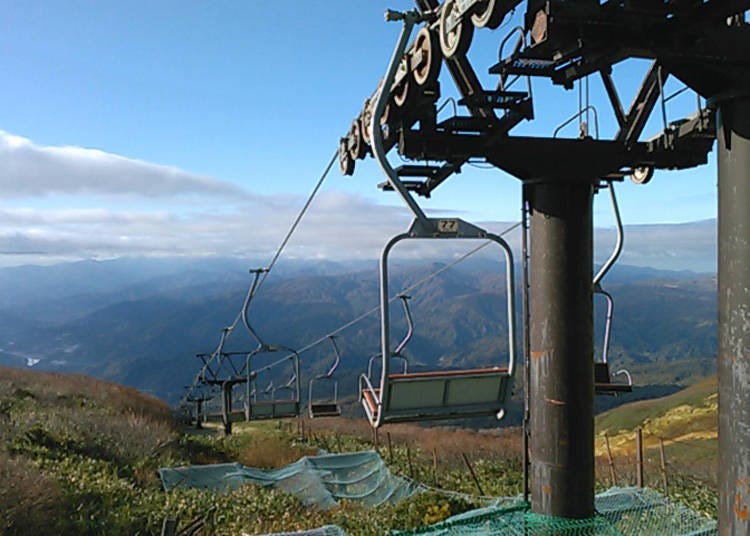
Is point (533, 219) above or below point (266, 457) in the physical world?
above

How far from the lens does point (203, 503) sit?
1012 cm

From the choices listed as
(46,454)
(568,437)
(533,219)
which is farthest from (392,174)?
(46,454)

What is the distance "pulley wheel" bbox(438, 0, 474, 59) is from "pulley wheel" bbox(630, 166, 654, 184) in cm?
334

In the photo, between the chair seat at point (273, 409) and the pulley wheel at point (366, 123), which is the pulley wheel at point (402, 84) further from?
the chair seat at point (273, 409)

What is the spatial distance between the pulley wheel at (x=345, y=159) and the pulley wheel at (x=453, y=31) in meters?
3.31

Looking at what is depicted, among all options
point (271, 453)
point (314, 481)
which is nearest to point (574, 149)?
point (314, 481)

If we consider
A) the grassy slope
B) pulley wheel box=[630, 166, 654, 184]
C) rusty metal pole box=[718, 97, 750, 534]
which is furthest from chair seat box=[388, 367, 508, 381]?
the grassy slope

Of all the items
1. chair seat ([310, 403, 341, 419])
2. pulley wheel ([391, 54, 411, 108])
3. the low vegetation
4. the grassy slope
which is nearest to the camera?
pulley wheel ([391, 54, 411, 108])

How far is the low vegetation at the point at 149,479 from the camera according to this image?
8.66 m

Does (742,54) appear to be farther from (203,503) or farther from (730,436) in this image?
(203,503)

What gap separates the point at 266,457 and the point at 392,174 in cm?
1530

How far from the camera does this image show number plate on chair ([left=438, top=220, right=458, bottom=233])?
445cm

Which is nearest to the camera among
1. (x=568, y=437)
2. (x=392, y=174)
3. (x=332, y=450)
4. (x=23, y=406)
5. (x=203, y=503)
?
(x=392, y=174)

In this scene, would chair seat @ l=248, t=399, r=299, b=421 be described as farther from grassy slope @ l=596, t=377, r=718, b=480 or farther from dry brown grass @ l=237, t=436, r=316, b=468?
grassy slope @ l=596, t=377, r=718, b=480
